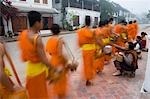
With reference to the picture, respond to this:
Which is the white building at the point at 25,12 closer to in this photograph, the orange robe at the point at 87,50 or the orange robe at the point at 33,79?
the orange robe at the point at 87,50

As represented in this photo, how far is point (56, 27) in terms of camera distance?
4.71m

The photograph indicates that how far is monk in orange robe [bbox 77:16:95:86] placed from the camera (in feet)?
18.6

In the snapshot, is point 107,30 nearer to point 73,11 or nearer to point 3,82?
point 3,82

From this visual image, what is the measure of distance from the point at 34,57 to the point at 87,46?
2.24m

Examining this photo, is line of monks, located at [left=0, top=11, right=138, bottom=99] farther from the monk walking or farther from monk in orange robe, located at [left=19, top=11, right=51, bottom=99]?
the monk walking

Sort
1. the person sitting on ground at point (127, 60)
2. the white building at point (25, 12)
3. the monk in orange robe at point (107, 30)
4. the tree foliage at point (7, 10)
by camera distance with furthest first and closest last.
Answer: the white building at point (25, 12)
the tree foliage at point (7, 10)
the monk in orange robe at point (107, 30)
the person sitting on ground at point (127, 60)

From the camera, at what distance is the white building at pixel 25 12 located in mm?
24747

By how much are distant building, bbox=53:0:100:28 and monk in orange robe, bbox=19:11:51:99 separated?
89.5 feet

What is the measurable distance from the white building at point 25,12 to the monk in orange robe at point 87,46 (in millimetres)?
15934

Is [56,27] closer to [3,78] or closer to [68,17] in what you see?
[3,78]

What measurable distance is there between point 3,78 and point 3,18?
20.5 meters

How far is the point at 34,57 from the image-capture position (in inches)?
147

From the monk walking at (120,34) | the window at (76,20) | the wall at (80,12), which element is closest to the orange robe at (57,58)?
the monk walking at (120,34)

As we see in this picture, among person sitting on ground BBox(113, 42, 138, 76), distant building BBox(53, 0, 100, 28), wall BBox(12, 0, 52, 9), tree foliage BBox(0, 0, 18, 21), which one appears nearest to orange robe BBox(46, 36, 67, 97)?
person sitting on ground BBox(113, 42, 138, 76)
